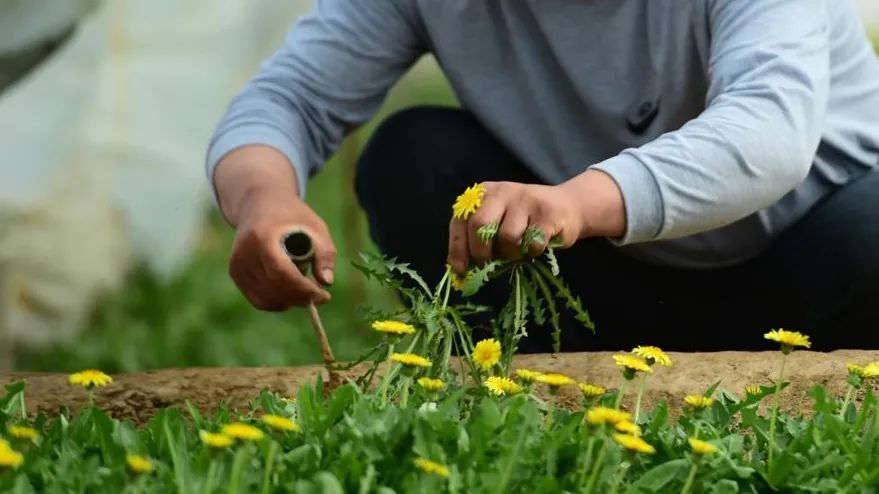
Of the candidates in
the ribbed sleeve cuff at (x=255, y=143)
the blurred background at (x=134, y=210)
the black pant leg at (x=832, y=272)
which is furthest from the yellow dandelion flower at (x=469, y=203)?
the blurred background at (x=134, y=210)

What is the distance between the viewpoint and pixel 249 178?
162cm

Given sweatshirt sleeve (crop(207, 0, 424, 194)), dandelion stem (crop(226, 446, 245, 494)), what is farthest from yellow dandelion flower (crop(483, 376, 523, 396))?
sweatshirt sleeve (crop(207, 0, 424, 194))

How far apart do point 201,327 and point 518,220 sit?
80.7 inches

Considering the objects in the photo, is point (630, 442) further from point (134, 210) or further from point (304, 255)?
point (134, 210)

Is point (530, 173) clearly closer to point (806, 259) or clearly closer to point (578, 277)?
point (578, 277)

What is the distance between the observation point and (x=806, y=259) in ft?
5.98

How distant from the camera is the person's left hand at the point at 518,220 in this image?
1.24 m

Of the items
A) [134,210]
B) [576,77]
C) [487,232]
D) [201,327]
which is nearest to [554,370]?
[487,232]

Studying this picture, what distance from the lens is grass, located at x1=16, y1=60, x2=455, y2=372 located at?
9.96ft

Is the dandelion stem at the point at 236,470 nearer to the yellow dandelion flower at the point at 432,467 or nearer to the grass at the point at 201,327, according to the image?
the yellow dandelion flower at the point at 432,467

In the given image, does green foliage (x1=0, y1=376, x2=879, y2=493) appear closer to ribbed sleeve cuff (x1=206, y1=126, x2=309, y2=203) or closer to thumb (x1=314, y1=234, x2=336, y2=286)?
thumb (x1=314, y1=234, x2=336, y2=286)

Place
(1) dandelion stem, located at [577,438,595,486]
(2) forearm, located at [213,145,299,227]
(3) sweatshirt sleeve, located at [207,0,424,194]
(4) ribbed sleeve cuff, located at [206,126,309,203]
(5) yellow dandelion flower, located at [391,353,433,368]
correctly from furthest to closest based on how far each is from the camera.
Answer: (3) sweatshirt sleeve, located at [207,0,424,194]
(4) ribbed sleeve cuff, located at [206,126,309,203]
(2) forearm, located at [213,145,299,227]
(5) yellow dandelion flower, located at [391,353,433,368]
(1) dandelion stem, located at [577,438,595,486]

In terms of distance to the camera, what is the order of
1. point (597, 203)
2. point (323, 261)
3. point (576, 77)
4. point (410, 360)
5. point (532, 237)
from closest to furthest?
point (410, 360)
point (532, 237)
point (597, 203)
point (323, 261)
point (576, 77)

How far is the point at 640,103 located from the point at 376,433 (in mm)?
833
